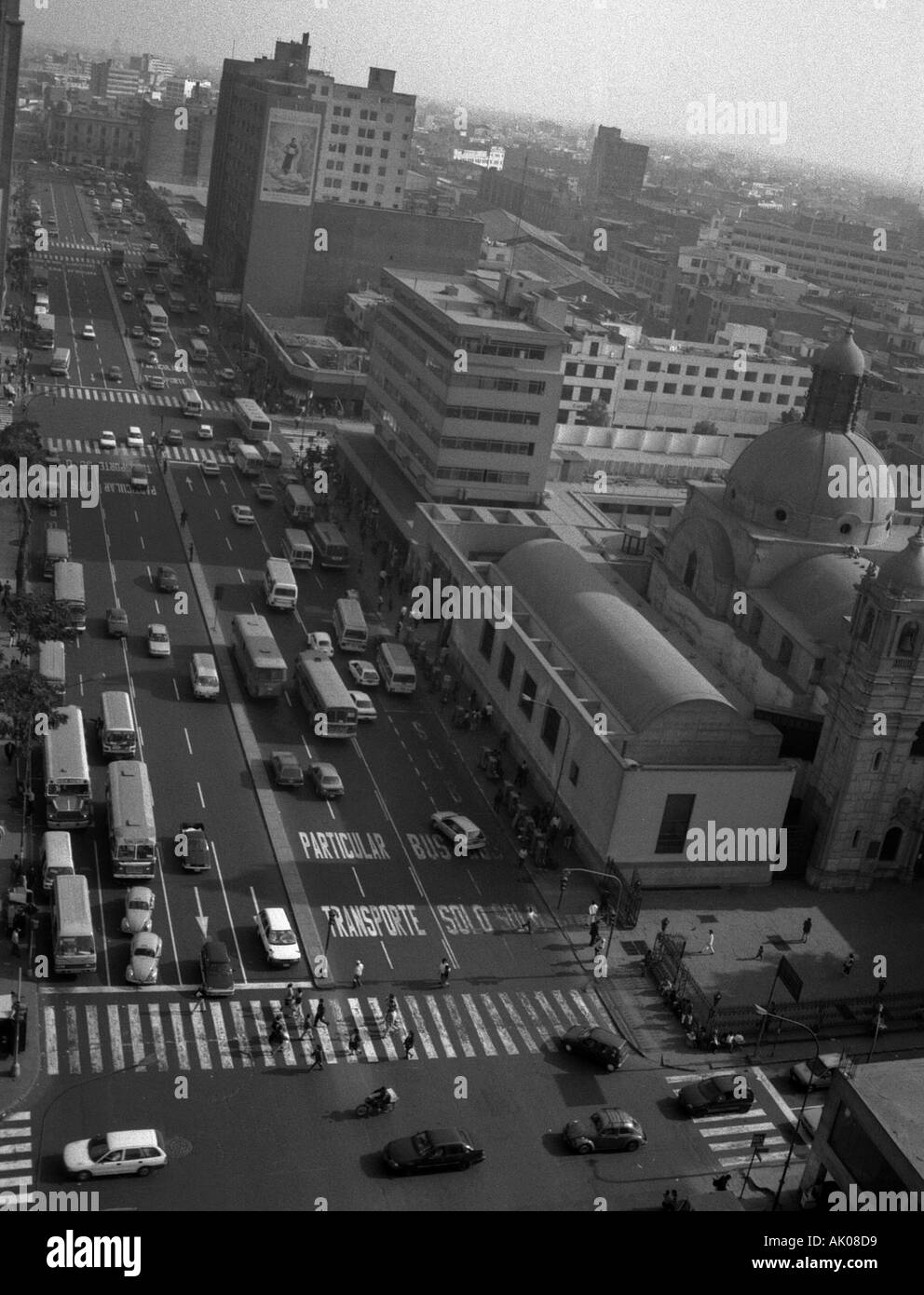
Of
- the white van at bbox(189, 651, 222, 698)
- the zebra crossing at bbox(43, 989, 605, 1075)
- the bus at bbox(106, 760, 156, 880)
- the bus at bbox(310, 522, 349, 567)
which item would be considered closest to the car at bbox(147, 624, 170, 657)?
the white van at bbox(189, 651, 222, 698)

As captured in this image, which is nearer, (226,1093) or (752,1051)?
(226,1093)

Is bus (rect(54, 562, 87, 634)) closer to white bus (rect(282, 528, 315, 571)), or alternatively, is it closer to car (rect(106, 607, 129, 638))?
car (rect(106, 607, 129, 638))

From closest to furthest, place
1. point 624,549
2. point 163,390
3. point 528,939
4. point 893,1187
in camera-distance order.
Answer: point 893,1187
point 528,939
point 624,549
point 163,390

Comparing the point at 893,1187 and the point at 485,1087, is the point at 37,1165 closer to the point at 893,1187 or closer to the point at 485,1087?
the point at 485,1087

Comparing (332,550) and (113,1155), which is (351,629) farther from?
(113,1155)

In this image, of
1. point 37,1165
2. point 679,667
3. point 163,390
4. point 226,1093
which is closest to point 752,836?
point 679,667

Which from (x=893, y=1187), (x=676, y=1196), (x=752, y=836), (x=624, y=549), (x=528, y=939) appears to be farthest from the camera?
(x=624, y=549)

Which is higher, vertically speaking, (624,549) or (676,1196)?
(624,549)

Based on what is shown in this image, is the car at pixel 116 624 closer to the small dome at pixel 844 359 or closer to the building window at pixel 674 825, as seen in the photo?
the building window at pixel 674 825
